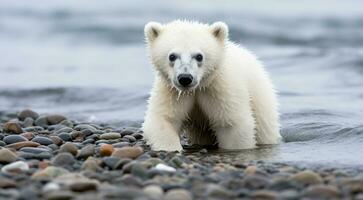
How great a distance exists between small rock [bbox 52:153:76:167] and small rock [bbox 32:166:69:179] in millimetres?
471

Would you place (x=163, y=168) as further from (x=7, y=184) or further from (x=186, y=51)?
(x=186, y=51)

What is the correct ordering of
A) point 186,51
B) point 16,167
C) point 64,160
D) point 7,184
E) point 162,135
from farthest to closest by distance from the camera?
point 162,135 < point 186,51 < point 64,160 < point 16,167 < point 7,184

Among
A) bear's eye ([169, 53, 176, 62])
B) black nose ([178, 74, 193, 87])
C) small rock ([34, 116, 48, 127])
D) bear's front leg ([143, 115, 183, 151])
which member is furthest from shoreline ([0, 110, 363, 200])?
small rock ([34, 116, 48, 127])

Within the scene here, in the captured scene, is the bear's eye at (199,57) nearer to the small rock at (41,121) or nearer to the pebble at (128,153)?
the pebble at (128,153)

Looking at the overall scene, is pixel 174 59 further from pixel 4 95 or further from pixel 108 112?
pixel 4 95

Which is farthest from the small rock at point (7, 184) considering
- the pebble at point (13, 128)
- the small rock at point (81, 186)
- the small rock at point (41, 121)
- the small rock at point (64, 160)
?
the small rock at point (41, 121)

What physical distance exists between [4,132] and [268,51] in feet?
44.9

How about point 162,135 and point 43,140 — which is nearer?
point 162,135

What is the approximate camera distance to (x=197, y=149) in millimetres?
8055

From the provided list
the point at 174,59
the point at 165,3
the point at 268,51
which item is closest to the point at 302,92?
the point at 174,59

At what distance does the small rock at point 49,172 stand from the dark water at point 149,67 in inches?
88.9

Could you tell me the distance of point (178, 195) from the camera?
4.90 m

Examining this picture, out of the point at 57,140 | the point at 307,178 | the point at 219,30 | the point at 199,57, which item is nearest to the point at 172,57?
the point at 199,57

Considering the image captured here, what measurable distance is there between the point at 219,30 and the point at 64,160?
208 centimetres
